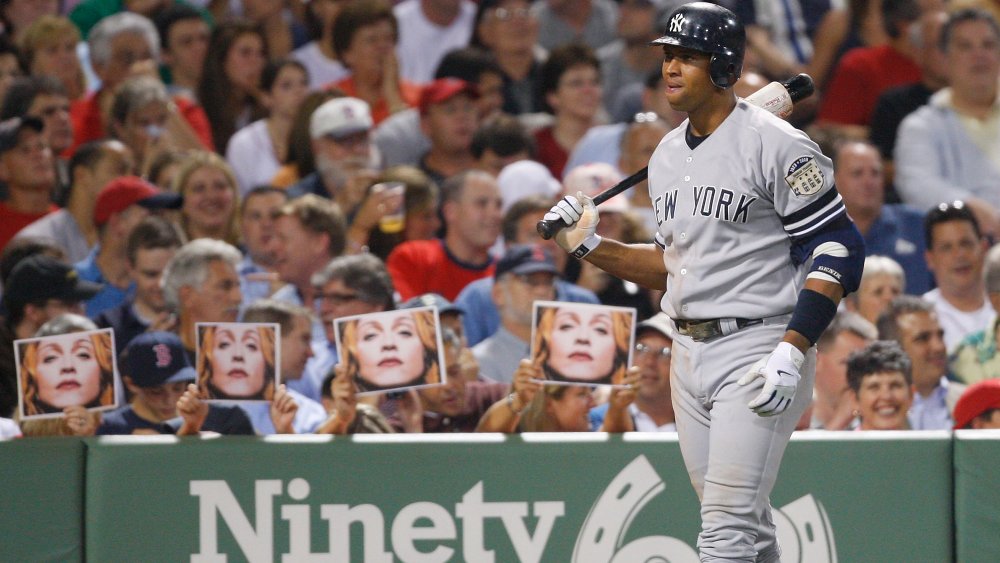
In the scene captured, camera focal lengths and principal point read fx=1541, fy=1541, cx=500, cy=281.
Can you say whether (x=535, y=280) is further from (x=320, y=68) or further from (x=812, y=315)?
(x=320, y=68)

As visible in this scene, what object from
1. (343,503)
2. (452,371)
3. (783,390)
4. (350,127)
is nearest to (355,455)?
(343,503)

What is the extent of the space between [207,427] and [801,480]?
2.15m

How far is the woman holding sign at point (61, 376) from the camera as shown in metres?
5.24

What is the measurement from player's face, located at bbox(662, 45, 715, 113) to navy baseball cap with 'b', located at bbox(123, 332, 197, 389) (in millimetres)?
2499

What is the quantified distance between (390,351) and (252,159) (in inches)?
143

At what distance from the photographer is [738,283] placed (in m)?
3.93

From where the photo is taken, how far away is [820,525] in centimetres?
500

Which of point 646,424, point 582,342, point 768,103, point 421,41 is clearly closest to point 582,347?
point 582,342

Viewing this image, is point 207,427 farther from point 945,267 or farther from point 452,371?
point 945,267

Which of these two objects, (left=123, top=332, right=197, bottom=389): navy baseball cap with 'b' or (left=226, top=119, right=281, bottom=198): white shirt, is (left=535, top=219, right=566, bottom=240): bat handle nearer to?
(left=123, top=332, right=197, bottom=389): navy baseball cap with 'b'

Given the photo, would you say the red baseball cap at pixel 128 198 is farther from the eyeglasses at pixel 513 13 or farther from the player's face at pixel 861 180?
the player's face at pixel 861 180

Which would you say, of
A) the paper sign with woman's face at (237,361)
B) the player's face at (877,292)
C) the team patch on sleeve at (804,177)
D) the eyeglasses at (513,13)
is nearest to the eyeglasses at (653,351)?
the player's face at (877,292)

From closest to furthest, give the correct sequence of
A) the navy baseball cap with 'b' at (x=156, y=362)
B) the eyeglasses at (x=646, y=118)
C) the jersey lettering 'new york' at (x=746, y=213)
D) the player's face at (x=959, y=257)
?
the jersey lettering 'new york' at (x=746, y=213) < the navy baseball cap with 'b' at (x=156, y=362) < the player's face at (x=959, y=257) < the eyeglasses at (x=646, y=118)

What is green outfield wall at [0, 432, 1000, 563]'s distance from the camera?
197 inches
